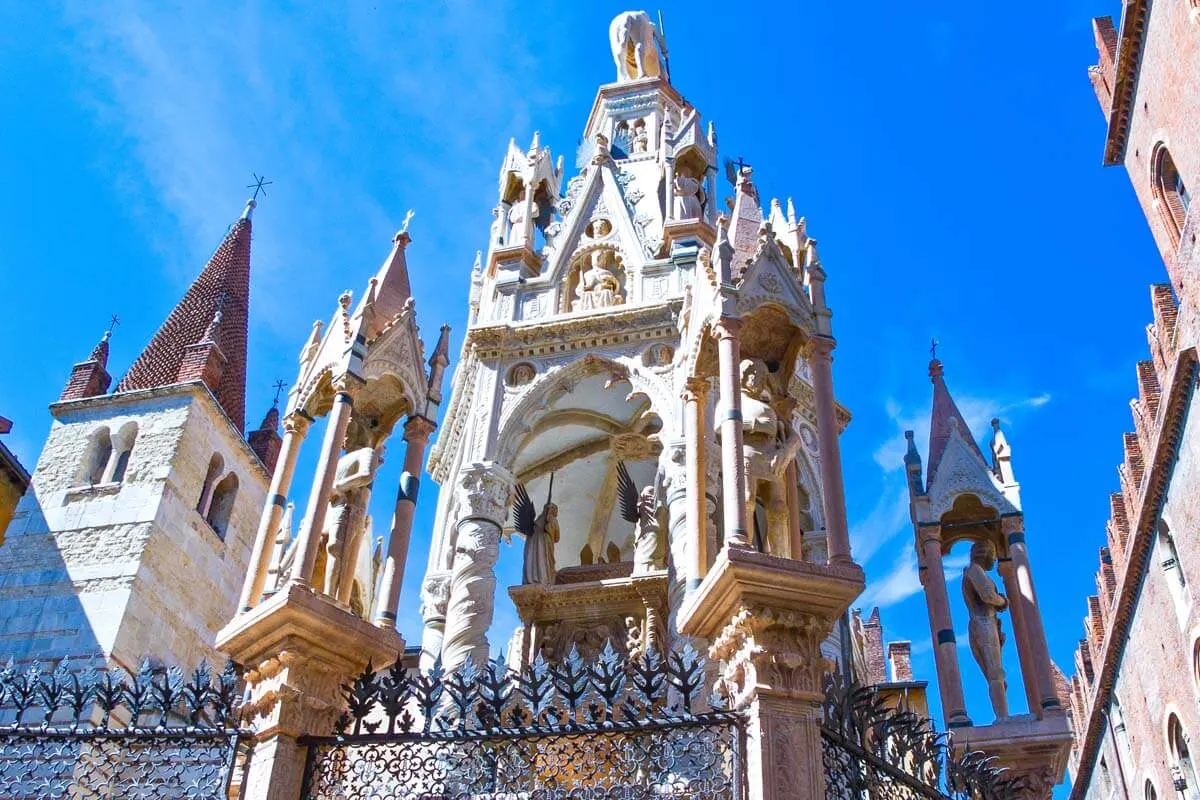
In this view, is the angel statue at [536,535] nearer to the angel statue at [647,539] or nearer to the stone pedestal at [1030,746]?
the angel statue at [647,539]

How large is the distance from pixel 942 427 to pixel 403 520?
800 centimetres

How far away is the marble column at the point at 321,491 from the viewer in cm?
876

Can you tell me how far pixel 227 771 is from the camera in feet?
25.1

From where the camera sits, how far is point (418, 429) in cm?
1105

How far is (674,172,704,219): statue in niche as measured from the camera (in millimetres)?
16922

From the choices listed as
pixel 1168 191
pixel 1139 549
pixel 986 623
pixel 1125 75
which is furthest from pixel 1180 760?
pixel 1125 75

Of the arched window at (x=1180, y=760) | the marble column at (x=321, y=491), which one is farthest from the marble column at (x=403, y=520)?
the arched window at (x=1180, y=760)

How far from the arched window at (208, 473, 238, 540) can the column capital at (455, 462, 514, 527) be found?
562 inches

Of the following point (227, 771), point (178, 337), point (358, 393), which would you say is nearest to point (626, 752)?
point (227, 771)

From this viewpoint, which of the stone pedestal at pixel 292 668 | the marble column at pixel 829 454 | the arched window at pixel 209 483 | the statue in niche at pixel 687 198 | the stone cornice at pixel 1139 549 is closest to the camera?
the stone pedestal at pixel 292 668

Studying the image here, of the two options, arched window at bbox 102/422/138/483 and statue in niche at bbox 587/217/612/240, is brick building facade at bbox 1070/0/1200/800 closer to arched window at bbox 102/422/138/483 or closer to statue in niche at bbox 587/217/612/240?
statue in niche at bbox 587/217/612/240

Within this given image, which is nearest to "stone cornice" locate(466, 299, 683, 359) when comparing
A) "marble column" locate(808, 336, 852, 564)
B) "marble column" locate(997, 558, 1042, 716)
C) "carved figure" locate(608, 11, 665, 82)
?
"marble column" locate(997, 558, 1042, 716)

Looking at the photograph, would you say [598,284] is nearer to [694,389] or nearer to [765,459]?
[694,389]

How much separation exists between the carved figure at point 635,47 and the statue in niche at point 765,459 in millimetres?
14893
